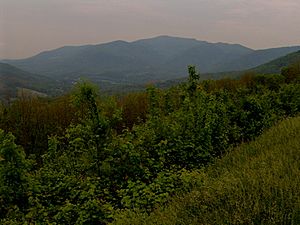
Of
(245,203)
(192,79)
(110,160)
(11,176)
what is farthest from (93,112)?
(245,203)

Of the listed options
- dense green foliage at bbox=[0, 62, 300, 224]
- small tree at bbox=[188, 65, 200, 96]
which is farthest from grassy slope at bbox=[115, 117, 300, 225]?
small tree at bbox=[188, 65, 200, 96]

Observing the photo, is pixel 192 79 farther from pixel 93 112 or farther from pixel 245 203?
pixel 245 203

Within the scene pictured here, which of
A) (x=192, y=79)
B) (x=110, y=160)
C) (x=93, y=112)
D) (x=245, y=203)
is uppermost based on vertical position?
(x=192, y=79)

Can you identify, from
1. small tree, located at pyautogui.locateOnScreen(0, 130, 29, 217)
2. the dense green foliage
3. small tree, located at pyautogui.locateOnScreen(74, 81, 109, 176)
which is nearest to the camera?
the dense green foliage

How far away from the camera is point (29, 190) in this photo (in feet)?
30.7

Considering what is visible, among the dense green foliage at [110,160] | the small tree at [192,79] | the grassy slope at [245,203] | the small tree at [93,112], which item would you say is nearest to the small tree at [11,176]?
the dense green foliage at [110,160]

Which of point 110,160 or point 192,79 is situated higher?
point 192,79

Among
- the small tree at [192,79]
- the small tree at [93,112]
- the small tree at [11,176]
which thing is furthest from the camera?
the small tree at [192,79]

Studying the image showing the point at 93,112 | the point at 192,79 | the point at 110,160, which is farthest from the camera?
the point at 192,79

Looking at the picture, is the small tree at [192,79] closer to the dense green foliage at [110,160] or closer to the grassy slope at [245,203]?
the dense green foliage at [110,160]

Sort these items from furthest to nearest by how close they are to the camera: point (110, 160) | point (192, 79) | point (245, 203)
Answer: point (192, 79)
point (110, 160)
point (245, 203)

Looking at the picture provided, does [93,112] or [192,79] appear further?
[192,79]

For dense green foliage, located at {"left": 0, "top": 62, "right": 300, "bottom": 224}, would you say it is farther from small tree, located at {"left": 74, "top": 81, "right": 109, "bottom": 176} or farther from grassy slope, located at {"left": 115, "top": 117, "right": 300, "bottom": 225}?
grassy slope, located at {"left": 115, "top": 117, "right": 300, "bottom": 225}

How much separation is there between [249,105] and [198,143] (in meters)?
5.79
